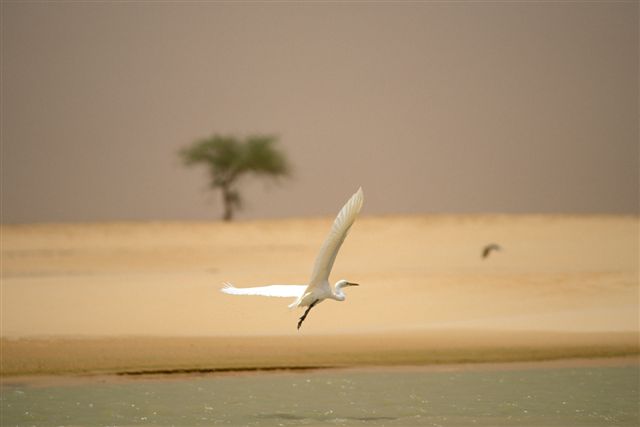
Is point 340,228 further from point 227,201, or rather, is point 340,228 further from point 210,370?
point 227,201

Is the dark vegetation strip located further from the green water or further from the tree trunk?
the tree trunk

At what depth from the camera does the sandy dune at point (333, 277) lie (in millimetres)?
18578

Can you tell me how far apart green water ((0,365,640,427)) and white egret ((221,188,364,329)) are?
4.08 ft

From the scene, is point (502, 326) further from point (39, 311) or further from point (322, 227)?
point (322, 227)

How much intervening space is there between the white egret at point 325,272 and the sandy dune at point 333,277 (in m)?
4.06

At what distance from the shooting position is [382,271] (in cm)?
2550

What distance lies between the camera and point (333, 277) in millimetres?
24031

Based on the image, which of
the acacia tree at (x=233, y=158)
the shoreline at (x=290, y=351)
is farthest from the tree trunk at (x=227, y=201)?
the shoreline at (x=290, y=351)

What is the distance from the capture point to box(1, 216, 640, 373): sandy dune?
1858cm

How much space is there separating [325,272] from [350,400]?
2.82m

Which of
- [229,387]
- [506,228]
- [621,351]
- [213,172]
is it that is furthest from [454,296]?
[213,172]

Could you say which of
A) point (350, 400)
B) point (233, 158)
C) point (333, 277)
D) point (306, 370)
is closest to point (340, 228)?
point (350, 400)

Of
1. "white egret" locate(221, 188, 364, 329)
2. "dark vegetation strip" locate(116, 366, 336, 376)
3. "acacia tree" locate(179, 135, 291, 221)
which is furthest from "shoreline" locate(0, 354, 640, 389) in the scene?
"acacia tree" locate(179, 135, 291, 221)

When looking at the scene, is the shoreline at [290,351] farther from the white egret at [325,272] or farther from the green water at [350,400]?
the white egret at [325,272]
